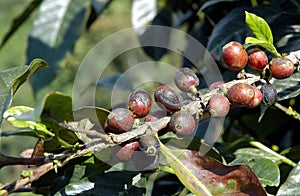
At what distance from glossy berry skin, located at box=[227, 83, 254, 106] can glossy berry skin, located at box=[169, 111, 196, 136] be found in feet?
0.15

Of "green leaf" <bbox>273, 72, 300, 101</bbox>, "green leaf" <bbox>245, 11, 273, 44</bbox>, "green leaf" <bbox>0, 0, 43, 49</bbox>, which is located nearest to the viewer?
"green leaf" <bbox>245, 11, 273, 44</bbox>

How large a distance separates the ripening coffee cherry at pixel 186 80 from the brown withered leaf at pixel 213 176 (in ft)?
0.23

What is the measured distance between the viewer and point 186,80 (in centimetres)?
56

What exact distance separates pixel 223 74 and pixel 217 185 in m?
0.35

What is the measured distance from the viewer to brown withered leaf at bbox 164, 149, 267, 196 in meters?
0.54

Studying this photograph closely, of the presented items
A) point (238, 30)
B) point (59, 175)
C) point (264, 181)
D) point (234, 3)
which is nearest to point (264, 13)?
point (238, 30)

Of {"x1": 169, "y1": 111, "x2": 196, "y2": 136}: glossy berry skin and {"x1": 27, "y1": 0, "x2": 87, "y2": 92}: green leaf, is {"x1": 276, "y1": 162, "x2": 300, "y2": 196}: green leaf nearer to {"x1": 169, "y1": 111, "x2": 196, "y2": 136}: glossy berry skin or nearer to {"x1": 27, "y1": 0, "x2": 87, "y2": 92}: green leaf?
{"x1": 169, "y1": 111, "x2": 196, "y2": 136}: glossy berry skin

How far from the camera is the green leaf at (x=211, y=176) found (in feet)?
1.77

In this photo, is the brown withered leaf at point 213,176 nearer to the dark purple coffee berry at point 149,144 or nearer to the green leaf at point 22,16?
the dark purple coffee berry at point 149,144

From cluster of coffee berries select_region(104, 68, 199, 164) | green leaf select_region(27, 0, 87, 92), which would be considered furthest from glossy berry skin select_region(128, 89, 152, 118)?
green leaf select_region(27, 0, 87, 92)

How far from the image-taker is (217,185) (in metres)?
0.55

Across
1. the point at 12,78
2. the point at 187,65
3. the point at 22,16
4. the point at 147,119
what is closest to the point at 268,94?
the point at 147,119

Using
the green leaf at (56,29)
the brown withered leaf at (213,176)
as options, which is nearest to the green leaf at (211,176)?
the brown withered leaf at (213,176)

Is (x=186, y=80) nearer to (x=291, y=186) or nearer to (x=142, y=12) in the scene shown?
(x=291, y=186)
